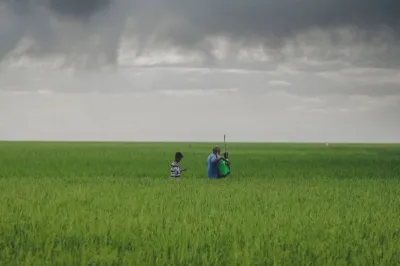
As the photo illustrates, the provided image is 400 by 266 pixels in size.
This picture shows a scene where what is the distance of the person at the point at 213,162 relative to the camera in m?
22.4

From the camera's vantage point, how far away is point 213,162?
23.2 m

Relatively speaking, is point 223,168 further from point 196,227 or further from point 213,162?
point 196,227

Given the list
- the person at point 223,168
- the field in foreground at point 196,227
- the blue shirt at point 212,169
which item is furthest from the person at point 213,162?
the field in foreground at point 196,227

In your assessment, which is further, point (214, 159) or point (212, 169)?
point (212, 169)

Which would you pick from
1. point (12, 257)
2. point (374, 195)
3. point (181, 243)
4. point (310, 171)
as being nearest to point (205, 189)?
point (374, 195)

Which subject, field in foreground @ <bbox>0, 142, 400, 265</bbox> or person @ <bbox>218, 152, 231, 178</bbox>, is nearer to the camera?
field in foreground @ <bbox>0, 142, 400, 265</bbox>

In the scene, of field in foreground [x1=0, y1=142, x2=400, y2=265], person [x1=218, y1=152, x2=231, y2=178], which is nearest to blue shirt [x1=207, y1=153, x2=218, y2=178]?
person [x1=218, y1=152, x2=231, y2=178]

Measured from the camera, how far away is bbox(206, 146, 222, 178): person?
73.4 feet

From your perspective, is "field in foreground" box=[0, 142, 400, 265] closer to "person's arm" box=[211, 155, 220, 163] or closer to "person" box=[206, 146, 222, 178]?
"person" box=[206, 146, 222, 178]

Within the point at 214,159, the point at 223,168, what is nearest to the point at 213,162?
the point at 214,159

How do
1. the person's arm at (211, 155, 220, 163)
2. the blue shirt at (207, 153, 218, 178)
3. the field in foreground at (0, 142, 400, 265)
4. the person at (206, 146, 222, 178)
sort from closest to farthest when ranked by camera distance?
the field in foreground at (0, 142, 400, 265)
the person at (206, 146, 222, 178)
the person's arm at (211, 155, 220, 163)
the blue shirt at (207, 153, 218, 178)

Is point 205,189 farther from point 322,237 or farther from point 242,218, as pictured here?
point 322,237

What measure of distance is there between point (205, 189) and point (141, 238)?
9251 millimetres

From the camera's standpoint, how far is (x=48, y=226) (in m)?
10.8
